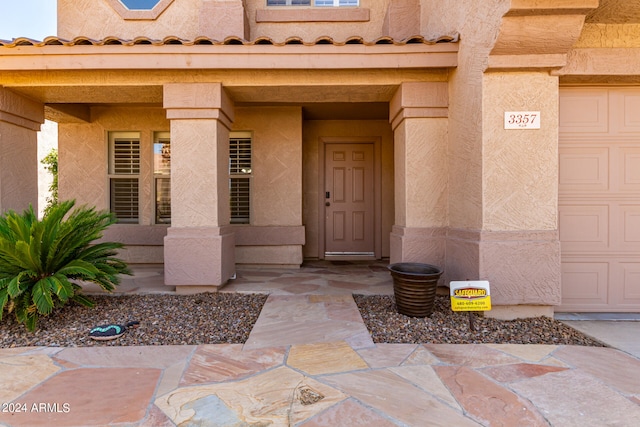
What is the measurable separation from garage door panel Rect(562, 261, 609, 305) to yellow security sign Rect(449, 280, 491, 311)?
1.30 meters

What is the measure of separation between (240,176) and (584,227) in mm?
5002

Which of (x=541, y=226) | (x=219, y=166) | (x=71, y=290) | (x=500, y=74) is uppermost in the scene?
(x=500, y=74)

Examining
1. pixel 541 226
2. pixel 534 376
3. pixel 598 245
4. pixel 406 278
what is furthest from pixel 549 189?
pixel 534 376

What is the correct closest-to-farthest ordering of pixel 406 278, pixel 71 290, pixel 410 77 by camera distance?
1. pixel 71 290
2. pixel 406 278
3. pixel 410 77

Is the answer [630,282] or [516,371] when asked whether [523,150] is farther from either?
[516,371]

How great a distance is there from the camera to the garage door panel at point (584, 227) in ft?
11.8

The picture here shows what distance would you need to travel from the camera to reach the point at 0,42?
3.79 m

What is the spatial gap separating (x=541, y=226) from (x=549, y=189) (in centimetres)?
38

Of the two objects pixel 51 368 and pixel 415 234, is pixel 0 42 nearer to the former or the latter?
pixel 51 368

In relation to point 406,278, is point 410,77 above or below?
above

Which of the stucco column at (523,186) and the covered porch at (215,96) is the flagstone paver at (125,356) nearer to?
the covered porch at (215,96)

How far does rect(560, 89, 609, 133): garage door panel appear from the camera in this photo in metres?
3.56

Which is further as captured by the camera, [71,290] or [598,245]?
[598,245]

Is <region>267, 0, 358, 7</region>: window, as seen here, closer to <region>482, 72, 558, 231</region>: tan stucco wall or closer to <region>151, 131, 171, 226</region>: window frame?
<region>151, 131, 171, 226</region>: window frame
